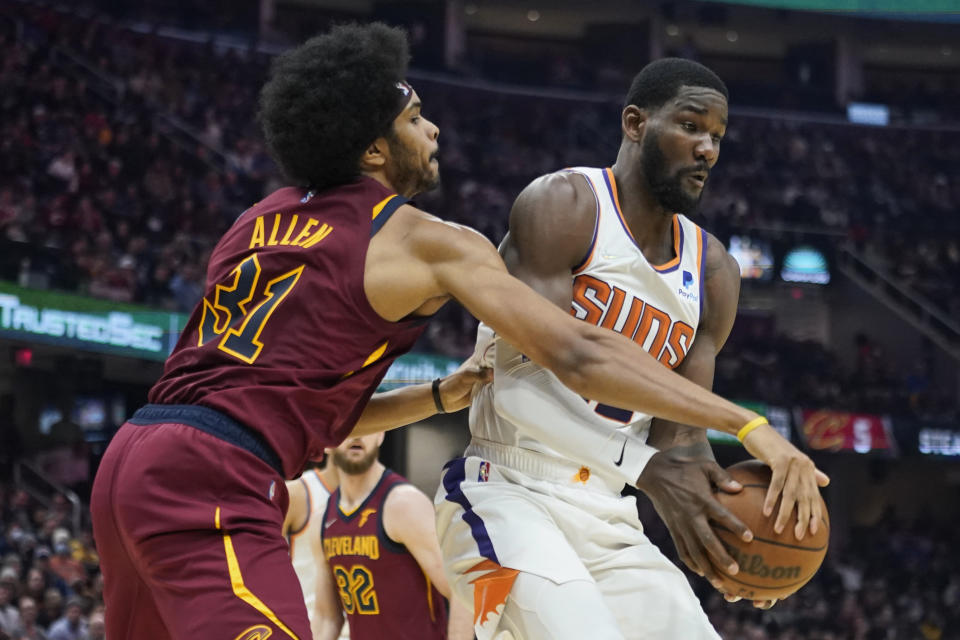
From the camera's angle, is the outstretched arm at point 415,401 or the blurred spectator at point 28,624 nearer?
the outstretched arm at point 415,401

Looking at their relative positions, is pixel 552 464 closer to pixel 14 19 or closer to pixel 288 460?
pixel 288 460

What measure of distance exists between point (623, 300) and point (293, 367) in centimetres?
126

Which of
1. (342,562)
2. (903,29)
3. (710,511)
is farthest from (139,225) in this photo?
(903,29)

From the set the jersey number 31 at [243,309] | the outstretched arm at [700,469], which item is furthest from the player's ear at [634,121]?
the jersey number 31 at [243,309]

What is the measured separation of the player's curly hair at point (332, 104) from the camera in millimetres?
3236

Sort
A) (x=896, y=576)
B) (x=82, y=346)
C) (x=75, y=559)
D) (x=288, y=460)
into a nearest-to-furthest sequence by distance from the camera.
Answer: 1. (x=288, y=460)
2. (x=75, y=559)
3. (x=82, y=346)
4. (x=896, y=576)

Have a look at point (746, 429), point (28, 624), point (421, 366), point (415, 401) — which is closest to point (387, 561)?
point (415, 401)

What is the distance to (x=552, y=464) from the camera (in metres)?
3.75

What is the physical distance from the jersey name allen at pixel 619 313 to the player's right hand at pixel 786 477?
0.85 m

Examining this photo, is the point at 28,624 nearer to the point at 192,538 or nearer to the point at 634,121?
the point at 634,121

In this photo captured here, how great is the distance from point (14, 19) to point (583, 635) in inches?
721

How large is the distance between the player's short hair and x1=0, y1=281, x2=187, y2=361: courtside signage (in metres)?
11.4

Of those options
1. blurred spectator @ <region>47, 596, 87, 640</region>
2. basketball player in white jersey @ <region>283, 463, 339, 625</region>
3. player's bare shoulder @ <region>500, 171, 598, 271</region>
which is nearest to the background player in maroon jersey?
basketball player in white jersey @ <region>283, 463, 339, 625</region>

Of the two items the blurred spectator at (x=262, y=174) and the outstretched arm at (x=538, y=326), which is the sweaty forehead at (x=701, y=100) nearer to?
the outstretched arm at (x=538, y=326)
